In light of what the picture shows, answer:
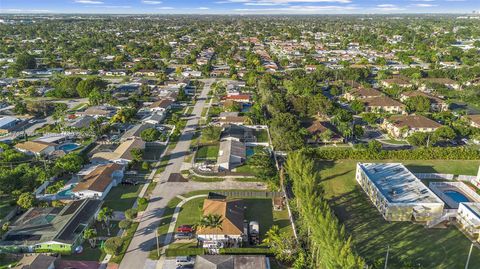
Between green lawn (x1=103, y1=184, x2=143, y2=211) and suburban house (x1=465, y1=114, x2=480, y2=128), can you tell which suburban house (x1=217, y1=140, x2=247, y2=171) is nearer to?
green lawn (x1=103, y1=184, x2=143, y2=211)

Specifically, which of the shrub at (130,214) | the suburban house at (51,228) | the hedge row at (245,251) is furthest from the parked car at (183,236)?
the suburban house at (51,228)

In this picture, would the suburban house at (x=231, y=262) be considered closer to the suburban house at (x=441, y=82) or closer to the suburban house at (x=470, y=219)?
the suburban house at (x=470, y=219)

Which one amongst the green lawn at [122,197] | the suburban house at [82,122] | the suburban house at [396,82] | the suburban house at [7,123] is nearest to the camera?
the green lawn at [122,197]

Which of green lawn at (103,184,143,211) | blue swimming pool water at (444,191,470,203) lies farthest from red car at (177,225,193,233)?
blue swimming pool water at (444,191,470,203)

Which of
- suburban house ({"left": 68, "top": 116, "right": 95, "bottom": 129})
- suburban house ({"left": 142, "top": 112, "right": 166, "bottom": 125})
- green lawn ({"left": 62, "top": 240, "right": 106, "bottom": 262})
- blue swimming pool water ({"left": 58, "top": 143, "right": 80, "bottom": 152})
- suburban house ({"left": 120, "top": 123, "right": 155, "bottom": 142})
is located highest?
suburban house ({"left": 68, "top": 116, "right": 95, "bottom": 129})

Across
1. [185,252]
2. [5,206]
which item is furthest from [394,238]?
[5,206]

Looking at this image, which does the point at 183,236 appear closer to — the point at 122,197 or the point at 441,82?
the point at 122,197

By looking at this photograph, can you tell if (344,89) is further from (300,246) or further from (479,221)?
(300,246)
